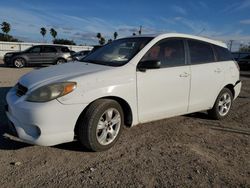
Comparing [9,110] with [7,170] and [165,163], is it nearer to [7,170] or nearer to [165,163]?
[7,170]

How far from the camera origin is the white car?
315 cm

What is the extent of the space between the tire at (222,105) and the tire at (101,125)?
248 cm

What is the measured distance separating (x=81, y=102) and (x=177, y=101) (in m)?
1.89

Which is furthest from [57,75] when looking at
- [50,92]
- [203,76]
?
[203,76]

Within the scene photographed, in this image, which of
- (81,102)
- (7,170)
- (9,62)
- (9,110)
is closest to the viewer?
(7,170)

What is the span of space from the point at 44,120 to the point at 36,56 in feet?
51.5

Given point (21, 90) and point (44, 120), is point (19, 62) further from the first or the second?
point (44, 120)

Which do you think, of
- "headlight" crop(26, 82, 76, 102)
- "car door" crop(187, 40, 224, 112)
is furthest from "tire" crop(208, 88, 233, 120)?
"headlight" crop(26, 82, 76, 102)

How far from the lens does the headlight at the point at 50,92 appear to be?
3.13 meters

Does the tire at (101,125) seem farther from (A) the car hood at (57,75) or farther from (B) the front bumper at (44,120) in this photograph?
(A) the car hood at (57,75)

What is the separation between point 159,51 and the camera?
13.9 ft

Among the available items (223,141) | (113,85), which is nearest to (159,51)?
(113,85)

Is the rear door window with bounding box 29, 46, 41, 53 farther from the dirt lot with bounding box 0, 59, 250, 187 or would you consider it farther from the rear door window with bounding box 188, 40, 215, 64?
the rear door window with bounding box 188, 40, 215, 64

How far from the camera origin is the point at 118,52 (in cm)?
443
